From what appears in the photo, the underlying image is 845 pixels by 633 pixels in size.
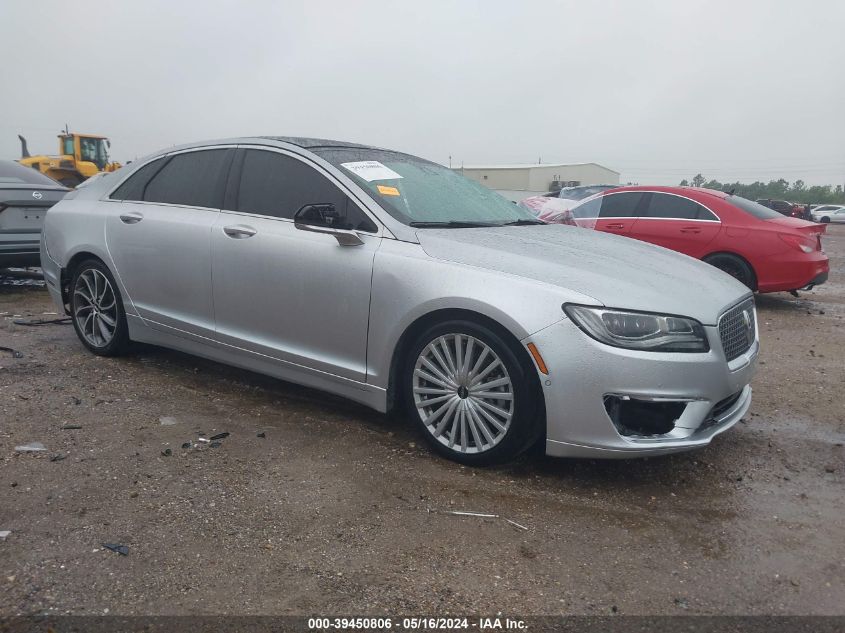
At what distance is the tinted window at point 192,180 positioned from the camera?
4449 mm

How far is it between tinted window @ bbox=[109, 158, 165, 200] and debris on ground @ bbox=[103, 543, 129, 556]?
9.45 ft

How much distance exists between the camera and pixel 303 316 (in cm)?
384

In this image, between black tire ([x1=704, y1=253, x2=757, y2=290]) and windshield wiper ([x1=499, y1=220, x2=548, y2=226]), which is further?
black tire ([x1=704, y1=253, x2=757, y2=290])

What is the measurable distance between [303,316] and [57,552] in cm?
169

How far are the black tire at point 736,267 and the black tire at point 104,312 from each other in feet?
21.0

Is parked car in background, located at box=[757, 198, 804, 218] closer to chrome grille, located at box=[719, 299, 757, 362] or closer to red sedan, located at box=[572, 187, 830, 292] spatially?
red sedan, located at box=[572, 187, 830, 292]

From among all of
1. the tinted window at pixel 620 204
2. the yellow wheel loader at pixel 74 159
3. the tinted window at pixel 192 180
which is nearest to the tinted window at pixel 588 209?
the tinted window at pixel 620 204

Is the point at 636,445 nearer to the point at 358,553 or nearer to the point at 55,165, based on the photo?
the point at 358,553

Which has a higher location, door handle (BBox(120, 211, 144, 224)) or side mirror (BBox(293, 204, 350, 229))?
side mirror (BBox(293, 204, 350, 229))

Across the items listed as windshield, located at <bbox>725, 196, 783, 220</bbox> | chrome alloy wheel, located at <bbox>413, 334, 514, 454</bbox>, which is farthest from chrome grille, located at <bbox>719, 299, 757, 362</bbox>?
windshield, located at <bbox>725, 196, 783, 220</bbox>

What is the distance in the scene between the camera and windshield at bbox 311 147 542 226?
385 centimetres

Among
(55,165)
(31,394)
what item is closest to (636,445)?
(31,394)

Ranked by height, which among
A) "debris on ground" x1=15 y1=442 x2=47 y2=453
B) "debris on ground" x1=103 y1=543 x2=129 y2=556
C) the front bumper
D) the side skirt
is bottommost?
"debris on ground" x1=15 y1=442 x2=47 y2=453

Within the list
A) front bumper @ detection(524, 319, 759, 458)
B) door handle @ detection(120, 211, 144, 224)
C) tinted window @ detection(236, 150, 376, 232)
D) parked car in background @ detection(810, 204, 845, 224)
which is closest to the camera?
front bumper @ detection(524, 319, 759, 458)
